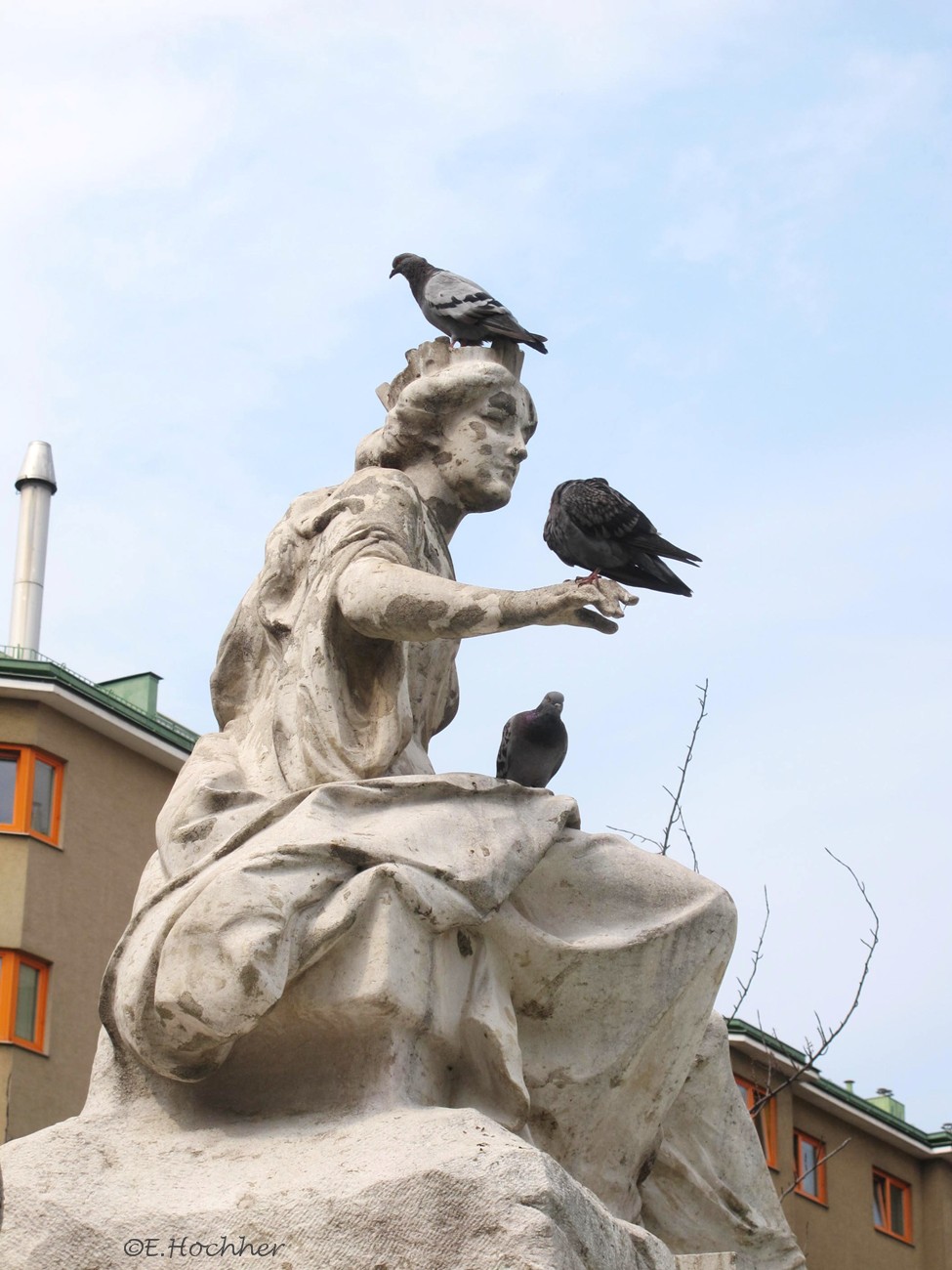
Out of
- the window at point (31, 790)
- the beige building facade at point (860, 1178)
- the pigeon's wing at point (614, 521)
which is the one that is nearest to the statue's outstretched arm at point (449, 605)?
the pigeon's wing at point (614, 521)

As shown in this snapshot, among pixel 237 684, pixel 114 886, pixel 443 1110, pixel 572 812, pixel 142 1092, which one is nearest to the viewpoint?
pixel 443 1110

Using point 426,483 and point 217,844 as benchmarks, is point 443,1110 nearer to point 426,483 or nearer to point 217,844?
point 217,844

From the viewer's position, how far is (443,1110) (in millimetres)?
4496

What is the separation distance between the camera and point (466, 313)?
6.07m

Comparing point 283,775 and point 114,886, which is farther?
point 114,886

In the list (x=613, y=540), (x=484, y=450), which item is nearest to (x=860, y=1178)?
(x=484, y=450)

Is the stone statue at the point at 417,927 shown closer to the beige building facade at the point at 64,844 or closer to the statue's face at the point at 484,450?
the statue's face at the point at 484,450

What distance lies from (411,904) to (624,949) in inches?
23.5

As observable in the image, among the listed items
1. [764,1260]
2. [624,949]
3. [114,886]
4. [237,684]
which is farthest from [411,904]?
[114,886]

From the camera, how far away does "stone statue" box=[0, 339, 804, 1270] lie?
183 inches

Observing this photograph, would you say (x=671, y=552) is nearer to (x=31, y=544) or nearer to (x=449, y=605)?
(x=449, y=605)

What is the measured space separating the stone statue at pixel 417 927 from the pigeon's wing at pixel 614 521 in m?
0.37

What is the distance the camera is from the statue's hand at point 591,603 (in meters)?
4.99

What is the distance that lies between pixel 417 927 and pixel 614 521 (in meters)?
1.17
